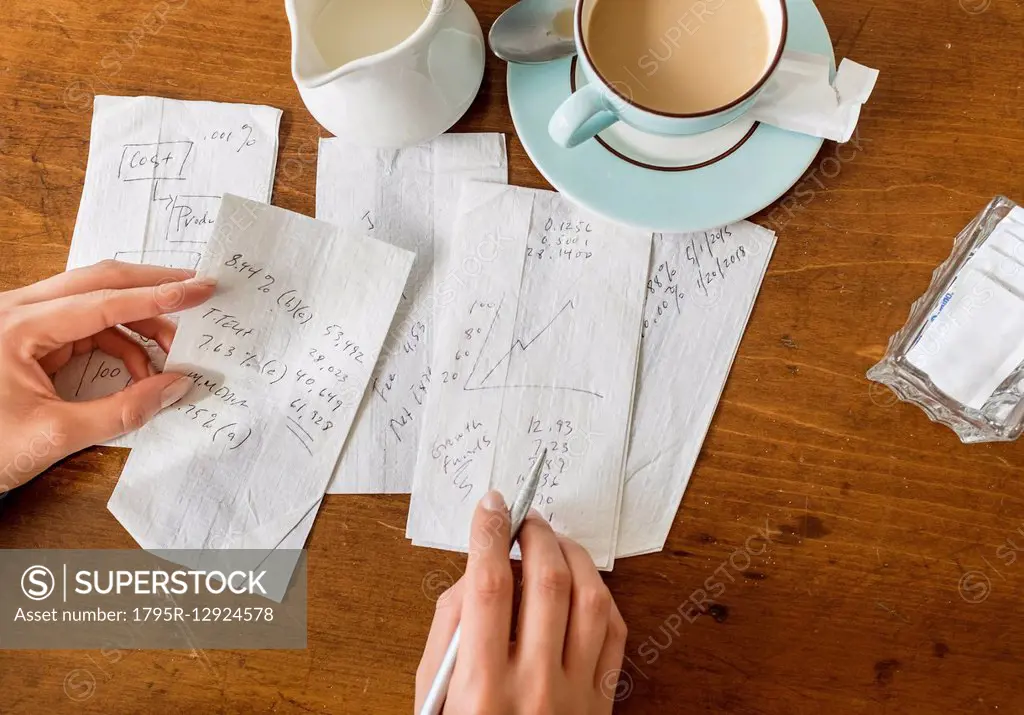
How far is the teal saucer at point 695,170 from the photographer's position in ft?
1.79

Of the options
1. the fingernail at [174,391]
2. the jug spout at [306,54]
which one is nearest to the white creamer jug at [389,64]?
the jug spout at [306,54]

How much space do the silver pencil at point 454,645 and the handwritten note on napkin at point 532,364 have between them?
4 centimetres

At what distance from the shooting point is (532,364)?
58 cm

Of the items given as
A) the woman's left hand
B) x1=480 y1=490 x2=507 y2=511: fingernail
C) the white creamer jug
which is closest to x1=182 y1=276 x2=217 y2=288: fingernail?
the woman's left hand

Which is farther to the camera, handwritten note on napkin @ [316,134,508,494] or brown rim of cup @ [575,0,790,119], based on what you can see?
handwritten note on napkin @ [316,134,508,494]

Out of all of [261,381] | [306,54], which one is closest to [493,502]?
[261,381]

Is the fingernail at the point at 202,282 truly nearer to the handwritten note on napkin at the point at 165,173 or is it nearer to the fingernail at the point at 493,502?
the handwritten note on napkin at the point at 165,173

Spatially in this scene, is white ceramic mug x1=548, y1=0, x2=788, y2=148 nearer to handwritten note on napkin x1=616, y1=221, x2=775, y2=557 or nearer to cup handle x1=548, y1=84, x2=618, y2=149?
cup handle x1=548, y1=84, x2=618, y2=149

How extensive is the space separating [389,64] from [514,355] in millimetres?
231

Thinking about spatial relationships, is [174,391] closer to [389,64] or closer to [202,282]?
[202,282]

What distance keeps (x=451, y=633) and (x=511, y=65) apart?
1.40ft

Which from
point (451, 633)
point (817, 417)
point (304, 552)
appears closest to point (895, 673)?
point (817, 417)

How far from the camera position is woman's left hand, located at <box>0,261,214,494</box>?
21.7 inches

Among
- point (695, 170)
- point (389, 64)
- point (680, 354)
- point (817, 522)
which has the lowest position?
point (817, 522)
